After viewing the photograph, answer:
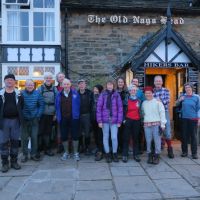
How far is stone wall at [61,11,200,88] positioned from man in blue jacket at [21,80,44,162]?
442 cm

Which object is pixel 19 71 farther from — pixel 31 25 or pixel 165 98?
pixel 165 98

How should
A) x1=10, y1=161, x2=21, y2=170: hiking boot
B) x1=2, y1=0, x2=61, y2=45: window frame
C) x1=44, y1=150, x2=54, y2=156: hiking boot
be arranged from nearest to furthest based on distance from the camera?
x1=10, y1=161, x2=21, y2=170: hiking boot → x1=44, y1=150, x2=54, y2=156: hiking boot → x1=2, y1=0, x2=61, y2=45: window frame

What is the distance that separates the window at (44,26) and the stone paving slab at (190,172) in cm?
669

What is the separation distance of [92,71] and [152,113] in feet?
16.6

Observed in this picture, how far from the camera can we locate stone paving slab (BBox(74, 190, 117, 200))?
18.2ft

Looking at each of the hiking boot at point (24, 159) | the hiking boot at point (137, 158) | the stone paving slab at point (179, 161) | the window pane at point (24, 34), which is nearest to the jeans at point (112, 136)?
the hiking boot at point (137, 158)

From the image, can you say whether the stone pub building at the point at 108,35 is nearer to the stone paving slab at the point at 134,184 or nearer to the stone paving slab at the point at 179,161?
the stone paving slab at the point at 179,161

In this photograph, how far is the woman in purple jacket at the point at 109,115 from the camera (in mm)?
8062

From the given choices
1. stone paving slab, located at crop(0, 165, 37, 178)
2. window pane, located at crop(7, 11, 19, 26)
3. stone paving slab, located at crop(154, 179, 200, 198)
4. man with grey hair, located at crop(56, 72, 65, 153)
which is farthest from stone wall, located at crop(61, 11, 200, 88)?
stone paving slab, located at crop(154, 179, 200, 198)

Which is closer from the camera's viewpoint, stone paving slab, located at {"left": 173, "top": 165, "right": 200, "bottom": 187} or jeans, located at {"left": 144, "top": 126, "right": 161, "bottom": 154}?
stone paving slab, located at {"left": 173, "top": 165, "right": 200, "bottom": 187}

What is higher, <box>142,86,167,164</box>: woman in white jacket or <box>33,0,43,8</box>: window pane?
<box>33,0,43,8</box>: window pane

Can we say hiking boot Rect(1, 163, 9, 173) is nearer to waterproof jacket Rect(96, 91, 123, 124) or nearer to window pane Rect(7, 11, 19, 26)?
waterproof jacket Rect(96, 91, 123, 124)

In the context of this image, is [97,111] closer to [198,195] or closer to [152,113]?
[152,113]

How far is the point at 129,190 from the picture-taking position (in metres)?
5.92
